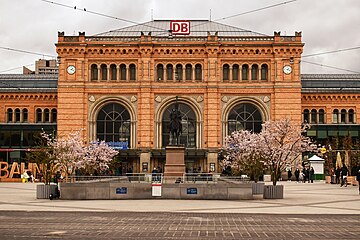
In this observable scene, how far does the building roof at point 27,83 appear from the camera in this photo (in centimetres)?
8394

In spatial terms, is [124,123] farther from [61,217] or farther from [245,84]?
[61,217]

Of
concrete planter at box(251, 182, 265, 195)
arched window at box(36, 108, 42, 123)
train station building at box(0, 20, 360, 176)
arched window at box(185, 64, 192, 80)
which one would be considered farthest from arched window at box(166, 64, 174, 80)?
concrete planter at box(251, 182, 265, 195)

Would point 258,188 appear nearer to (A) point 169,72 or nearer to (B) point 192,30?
(A) point 169,72

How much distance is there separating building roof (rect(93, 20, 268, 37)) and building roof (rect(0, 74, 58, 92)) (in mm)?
12431

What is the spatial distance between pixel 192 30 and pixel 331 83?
22062 millimetres

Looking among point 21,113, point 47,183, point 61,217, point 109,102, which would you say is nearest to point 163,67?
point 109,102

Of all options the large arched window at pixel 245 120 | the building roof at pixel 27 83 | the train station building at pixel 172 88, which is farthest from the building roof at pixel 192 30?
the building roof at pixel 27 83

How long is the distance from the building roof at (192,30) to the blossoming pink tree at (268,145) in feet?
52.3

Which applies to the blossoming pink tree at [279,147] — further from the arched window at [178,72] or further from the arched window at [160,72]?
the arched window at [160,72]

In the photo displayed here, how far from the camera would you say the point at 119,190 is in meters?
35.9

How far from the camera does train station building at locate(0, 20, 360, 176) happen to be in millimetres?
75250

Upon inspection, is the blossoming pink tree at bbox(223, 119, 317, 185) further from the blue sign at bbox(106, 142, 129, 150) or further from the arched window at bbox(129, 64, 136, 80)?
the arched window at bbox(129, 64, 136, 80)

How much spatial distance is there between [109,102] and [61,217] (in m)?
52.9

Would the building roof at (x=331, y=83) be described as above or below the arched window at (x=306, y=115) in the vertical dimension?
above
